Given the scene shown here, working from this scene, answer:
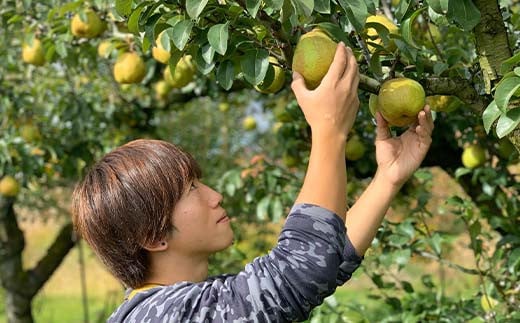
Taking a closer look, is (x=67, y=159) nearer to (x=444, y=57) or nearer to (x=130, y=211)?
(x=444, y=57)

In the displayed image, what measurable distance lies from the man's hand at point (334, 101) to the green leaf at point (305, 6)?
73mm

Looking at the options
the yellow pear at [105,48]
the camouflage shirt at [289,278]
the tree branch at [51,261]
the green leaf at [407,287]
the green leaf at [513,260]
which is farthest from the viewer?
the tree branch at [51,261]

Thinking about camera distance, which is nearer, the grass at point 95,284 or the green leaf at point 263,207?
the green leaf at point 263,207

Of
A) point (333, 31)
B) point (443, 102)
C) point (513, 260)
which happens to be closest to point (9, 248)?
point (513, 260)

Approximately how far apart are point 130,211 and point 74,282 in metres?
9.62

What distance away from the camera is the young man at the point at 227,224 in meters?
1.09

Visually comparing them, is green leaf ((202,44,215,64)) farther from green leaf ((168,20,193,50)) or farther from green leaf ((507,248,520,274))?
green leaf ((507,248,520,274))

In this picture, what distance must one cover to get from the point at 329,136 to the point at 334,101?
0.16ft

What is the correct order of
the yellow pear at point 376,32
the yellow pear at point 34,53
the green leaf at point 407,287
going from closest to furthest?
the yellow pear at point 376,32 < the green leaf at point 407,287 < the yellow pear at point 34,53

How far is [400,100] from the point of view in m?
1.29

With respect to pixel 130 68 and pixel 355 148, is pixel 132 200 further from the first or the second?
pixel 355 148

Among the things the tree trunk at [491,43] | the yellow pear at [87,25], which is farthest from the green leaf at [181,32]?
the yellow pear at [87,25]

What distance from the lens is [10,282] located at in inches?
193

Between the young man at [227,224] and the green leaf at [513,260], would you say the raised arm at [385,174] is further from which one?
the green leaf at [513,260]
